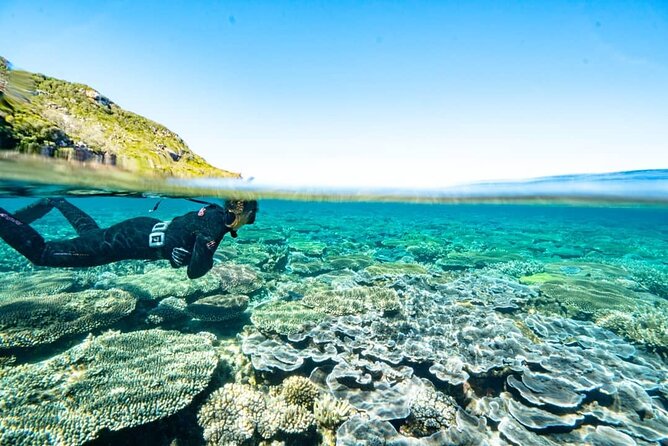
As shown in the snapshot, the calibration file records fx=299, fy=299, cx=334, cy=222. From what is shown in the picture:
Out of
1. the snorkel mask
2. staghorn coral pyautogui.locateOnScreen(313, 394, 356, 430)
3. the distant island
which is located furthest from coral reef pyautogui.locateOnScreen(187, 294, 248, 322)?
the distant island

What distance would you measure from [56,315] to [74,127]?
3.85m

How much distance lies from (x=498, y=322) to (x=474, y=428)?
10.3ft

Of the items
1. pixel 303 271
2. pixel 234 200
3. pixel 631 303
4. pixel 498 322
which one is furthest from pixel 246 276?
pixel 631 303

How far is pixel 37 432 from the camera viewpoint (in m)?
3.45

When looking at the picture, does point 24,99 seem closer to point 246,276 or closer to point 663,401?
point 246,276

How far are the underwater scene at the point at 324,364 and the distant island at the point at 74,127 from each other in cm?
326

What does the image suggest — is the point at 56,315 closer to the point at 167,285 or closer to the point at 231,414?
the point at 167,285

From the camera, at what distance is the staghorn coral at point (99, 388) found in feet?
11.6

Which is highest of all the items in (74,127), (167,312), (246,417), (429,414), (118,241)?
(74,127)

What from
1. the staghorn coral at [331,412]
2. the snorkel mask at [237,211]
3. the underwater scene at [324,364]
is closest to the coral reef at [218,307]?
the underwater scene at [324,364]

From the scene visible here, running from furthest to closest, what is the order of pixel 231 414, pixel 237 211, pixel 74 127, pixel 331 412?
pixel 74 127 → pixel 237 211 → pixel 331 412 → pixel 231 414

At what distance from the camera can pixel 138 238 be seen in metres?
6.46

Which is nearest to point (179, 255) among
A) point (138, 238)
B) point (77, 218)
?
point (138, 238)

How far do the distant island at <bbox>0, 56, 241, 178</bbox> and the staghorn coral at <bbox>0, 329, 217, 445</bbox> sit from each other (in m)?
Answer: 4.33
